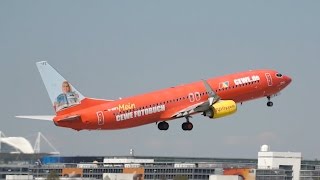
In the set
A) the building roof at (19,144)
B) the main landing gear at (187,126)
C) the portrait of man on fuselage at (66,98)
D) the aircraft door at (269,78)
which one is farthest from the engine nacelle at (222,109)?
the building roof at (19,144)

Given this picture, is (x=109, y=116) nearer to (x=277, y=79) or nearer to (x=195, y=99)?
(x=195, y=99)

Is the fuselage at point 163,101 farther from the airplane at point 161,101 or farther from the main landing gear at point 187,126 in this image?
the main landing gear at point 187,126

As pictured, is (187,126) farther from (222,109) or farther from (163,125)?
(222,109)

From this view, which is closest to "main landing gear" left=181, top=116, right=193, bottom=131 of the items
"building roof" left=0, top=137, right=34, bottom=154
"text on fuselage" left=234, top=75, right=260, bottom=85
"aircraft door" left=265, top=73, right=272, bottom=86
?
"text on fuselage" left=234, top=75, right=260, bottom=85

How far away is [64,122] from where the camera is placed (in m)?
170

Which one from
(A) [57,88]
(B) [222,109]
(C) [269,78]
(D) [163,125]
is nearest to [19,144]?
(D) [163,125]

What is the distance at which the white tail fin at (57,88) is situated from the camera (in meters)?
172

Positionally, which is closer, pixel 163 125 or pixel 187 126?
pixel 163 125

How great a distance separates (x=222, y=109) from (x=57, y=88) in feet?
86.7

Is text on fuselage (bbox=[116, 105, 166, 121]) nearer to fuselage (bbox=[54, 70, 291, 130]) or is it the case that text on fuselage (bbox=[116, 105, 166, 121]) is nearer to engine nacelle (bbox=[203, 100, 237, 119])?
fuselage (bbox=[54, 70, 291, 130])

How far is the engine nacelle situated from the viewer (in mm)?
184375

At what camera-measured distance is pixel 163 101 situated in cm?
18150

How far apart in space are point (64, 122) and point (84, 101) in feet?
18.0

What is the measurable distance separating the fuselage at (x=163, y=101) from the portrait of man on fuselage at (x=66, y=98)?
74cm
